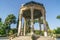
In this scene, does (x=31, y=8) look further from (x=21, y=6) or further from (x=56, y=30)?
(x=56, y=30)

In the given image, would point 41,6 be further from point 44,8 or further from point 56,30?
point 56,30

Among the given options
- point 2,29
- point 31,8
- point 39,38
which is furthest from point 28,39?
point 2,29

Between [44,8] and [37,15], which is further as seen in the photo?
[37,15]

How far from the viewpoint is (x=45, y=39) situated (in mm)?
21266

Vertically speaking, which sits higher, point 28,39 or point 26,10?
point 26,10

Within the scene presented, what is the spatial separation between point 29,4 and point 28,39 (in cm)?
802

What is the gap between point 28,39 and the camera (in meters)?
20.9

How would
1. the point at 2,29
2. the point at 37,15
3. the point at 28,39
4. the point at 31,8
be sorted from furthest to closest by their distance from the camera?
the point at 2,29 → the point at 37,15 → the point at 31,8 → the point at 28,39

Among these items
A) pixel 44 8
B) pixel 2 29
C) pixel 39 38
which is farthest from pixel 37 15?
pixel 2 29

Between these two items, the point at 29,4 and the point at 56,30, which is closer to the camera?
the point at 29,4

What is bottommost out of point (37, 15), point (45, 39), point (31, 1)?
point (45, 39)

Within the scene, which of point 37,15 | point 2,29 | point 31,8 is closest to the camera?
point 31,8

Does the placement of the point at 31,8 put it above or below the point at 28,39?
above

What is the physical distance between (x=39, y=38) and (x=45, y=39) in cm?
85
